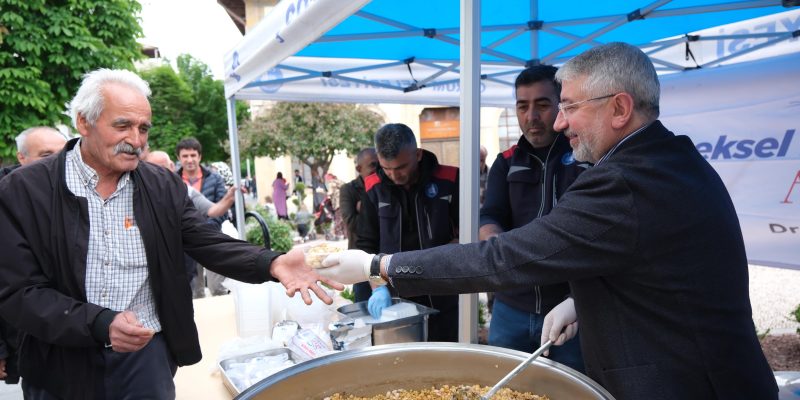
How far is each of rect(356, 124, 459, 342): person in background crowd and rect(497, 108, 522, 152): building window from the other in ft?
55.3

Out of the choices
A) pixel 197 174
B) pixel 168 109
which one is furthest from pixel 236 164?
pixel 168 109

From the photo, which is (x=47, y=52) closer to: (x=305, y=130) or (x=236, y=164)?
(x=236, y=164)

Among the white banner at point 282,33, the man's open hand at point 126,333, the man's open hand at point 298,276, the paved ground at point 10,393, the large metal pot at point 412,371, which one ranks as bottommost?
the paved ground at point 10,393

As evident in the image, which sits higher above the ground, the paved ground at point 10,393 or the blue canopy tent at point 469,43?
the blue canopy tent at point 469,43

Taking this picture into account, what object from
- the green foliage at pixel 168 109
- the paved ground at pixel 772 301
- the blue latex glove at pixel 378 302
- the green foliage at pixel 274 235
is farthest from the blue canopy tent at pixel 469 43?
the green foliage at pixel 168 109

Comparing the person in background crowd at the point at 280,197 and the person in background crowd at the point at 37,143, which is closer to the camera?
the person in background crowd at the point at 37,143

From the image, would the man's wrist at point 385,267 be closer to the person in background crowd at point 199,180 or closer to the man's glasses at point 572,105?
the man's glasses at point 572,105

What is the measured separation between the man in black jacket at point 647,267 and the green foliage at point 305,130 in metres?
16.8

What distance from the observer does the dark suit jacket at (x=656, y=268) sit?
1148 millimetres

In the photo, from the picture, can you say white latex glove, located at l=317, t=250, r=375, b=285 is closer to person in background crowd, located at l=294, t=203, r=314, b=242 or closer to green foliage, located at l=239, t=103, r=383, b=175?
person in background crowd, located at l=294, t=203, r=314, b=242

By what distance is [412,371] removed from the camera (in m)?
1.40

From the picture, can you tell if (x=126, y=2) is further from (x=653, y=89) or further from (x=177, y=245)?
(x=653, y=89)

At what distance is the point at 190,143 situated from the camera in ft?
17.5

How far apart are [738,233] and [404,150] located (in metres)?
1.81
